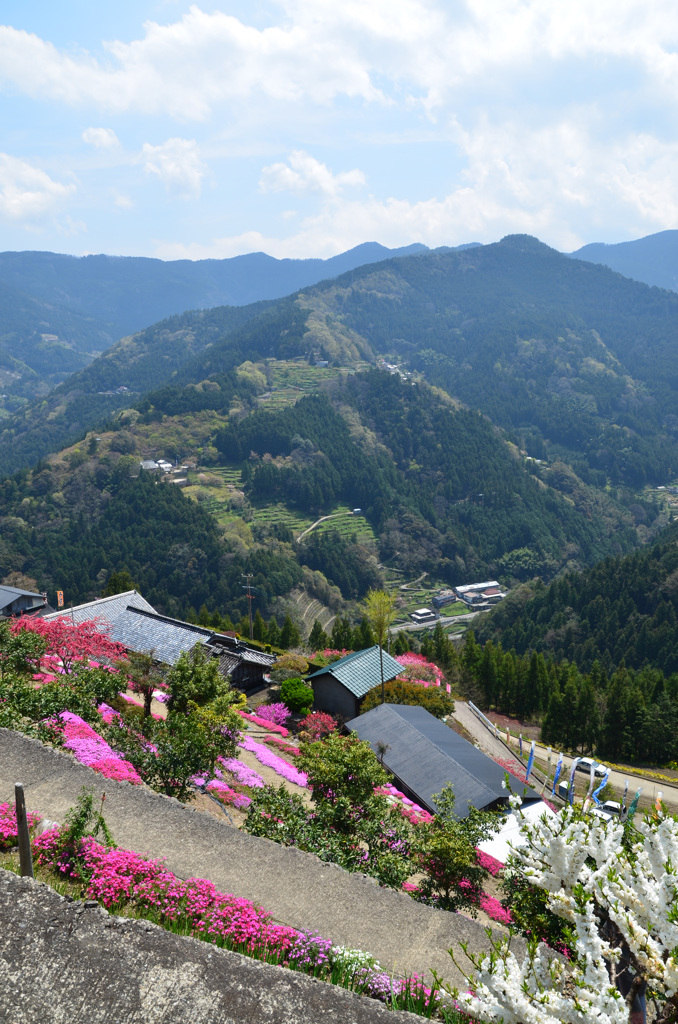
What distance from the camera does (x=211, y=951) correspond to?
27.0ft

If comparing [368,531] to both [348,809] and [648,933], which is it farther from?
[648,933]

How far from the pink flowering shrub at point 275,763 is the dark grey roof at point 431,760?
15.8ft

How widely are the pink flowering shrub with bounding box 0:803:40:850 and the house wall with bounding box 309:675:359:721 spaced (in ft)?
90.0

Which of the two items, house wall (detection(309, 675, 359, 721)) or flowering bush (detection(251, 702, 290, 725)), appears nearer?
flowering bush (detection(251, 702, 290, 725))

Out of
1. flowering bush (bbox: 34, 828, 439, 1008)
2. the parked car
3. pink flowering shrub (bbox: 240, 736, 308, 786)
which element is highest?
flowering bush (bbox: 34, 828, 439, 1008)

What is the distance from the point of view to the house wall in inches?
1532

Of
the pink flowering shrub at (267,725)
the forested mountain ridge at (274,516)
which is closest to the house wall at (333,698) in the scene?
the pink flowering shrub at (267,725)

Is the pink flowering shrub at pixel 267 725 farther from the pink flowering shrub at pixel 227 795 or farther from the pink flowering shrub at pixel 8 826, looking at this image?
the pink flowering shrub at pixel 8 826

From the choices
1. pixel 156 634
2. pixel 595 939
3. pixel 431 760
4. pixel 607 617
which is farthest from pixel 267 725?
pixel 607 617

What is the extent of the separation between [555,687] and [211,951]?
49642mm

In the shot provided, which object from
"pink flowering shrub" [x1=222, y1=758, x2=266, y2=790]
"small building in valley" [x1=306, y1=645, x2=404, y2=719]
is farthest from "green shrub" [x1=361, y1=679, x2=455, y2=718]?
"pink flowering shrub" [x1=222, y1=758, x2=266, y2=790]

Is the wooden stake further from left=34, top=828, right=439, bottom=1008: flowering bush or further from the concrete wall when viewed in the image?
left=34, top=828, right=439, bottom=1008: flowering bush

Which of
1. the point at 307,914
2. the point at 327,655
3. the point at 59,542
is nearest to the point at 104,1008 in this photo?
the point at 307,914

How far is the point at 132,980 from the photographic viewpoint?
303 inches
